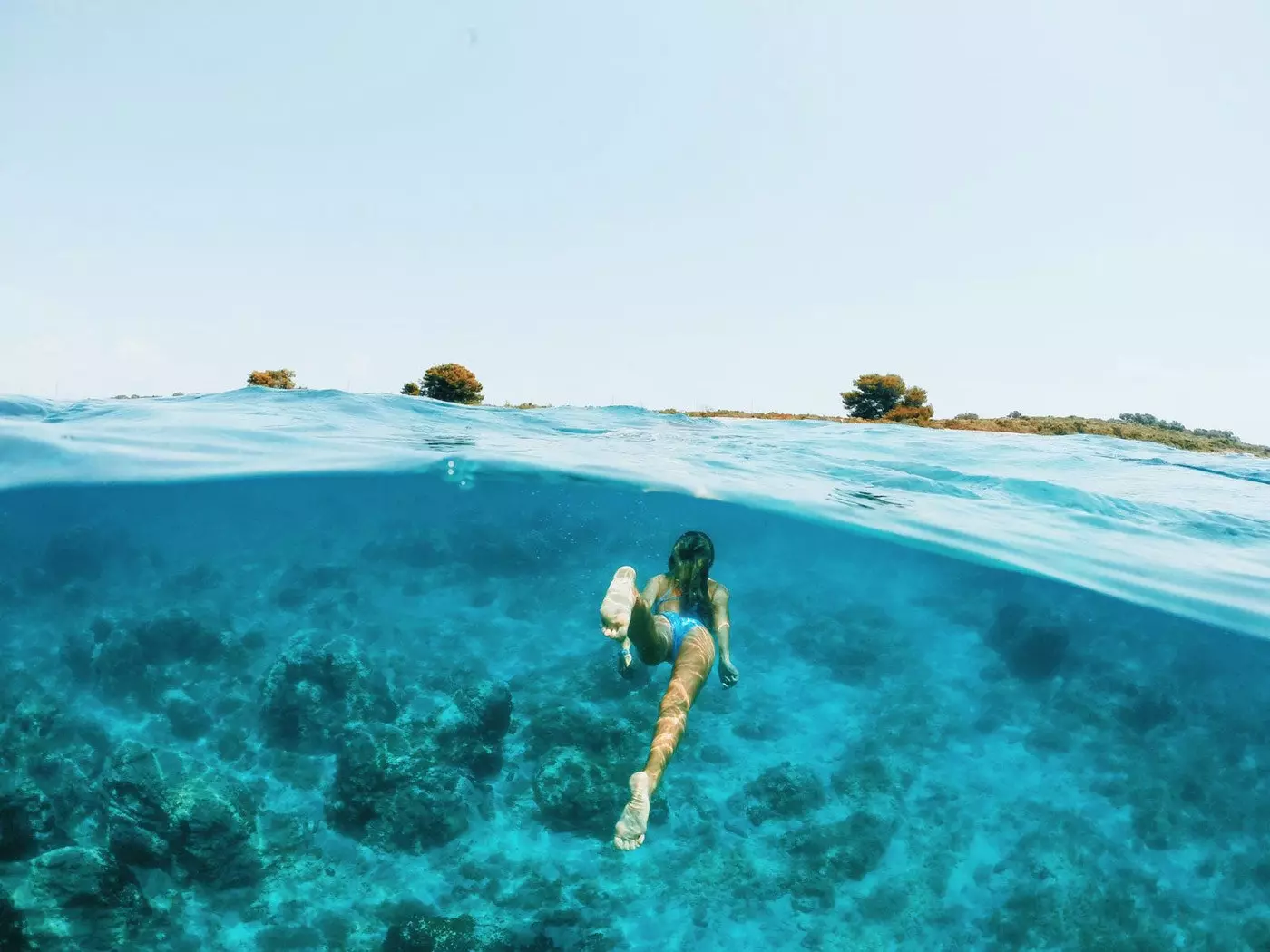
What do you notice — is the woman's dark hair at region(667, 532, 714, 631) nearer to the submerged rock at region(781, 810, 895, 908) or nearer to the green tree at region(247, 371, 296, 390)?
the submerged rock at region(781, 810, 895, 908)

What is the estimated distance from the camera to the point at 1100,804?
1088 centimetres

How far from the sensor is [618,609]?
16.0ft

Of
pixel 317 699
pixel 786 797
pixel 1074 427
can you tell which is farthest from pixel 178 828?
pixel 1074 427

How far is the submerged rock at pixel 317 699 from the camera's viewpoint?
31.4 feet

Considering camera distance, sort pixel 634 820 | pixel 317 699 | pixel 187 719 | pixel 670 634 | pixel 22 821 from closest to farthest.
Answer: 1. pixel 634 820
2. pixel 670 634
3. pixel 22 821
4. pixel 317 699
5. pixel 187 719

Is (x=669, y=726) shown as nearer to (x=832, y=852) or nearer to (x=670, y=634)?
(x=670, y=634)

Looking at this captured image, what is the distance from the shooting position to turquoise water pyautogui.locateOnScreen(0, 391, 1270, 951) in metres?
8.58

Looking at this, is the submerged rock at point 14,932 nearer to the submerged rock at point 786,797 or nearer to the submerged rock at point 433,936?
the submerged rock at point 433,936


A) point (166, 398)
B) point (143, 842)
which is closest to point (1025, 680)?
point (143, 842)

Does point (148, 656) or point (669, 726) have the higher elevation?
point (669, 726)

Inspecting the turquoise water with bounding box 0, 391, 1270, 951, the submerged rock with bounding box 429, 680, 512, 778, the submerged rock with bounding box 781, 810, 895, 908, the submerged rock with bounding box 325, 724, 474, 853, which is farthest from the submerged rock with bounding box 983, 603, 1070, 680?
the submerged rock with bounding box 325, 724, 474, 853

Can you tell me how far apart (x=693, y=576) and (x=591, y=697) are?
5.30m

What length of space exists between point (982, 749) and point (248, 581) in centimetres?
1413

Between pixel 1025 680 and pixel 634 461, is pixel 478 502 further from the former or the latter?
pixel 1025 680
